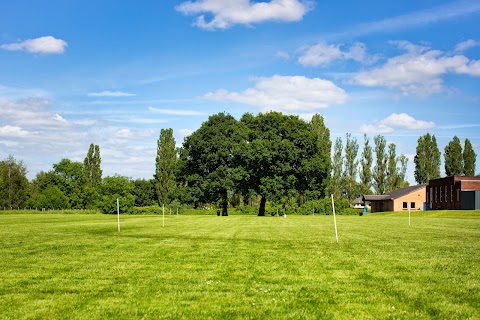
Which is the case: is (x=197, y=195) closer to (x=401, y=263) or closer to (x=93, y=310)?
(x=401, y=263)

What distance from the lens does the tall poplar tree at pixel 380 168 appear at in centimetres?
11512

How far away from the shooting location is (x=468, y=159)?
350 ft

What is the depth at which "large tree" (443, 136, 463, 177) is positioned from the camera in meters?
107

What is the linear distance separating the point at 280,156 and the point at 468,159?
58479 mm

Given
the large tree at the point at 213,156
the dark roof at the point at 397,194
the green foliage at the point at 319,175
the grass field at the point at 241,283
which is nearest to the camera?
the grass field at the point at 241,283

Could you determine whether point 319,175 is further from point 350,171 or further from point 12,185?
point 12,185

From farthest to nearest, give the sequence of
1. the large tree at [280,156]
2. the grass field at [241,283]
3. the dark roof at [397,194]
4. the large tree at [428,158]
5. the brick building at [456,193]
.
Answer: the large tree at [428,158] → the dark roof at [397,194] → the brick building at [456,193] → the large tree at [280,156] → the grass field at [241,283]

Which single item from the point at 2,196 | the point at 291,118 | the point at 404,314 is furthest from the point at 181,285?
the point at 2,196

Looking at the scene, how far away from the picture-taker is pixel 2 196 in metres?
118

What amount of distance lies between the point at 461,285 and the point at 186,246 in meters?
13.1

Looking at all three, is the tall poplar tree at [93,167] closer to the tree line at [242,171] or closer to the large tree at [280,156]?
the tree line at [242,171]

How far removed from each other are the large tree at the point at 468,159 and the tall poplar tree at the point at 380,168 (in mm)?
18377

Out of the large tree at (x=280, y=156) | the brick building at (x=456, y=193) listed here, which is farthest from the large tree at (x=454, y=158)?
the large tree at (x=280, y=156)

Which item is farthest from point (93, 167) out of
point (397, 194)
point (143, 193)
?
point (397, 194)
